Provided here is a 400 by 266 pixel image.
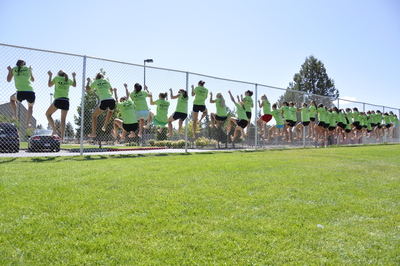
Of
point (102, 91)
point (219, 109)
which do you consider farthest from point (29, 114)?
point (219, 109)

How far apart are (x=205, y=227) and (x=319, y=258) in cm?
104

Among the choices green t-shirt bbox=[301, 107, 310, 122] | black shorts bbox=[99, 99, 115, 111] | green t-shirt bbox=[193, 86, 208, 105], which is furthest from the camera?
green t-shirt bbox=[301, 107, 310, 122]

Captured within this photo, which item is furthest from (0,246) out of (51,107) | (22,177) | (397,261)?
(51,107)

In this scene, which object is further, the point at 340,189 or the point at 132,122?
the point at 132,122

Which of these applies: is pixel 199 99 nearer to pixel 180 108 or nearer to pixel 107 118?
pixel 180 108

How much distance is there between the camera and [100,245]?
234 centimetres

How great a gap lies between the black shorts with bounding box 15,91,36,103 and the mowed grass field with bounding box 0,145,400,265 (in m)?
3.86

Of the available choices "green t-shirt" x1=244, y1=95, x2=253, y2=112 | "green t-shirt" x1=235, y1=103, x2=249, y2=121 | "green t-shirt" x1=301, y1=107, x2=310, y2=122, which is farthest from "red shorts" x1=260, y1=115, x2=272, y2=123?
"green t-shirt" x1=301, y1=107, x2=310, y2=122

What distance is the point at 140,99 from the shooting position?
9.76 m

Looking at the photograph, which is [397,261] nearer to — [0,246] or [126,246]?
[126,246]

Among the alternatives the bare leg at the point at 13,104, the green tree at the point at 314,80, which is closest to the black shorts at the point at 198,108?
the bare leg at the point at 13,104

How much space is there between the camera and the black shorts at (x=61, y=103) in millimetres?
8430

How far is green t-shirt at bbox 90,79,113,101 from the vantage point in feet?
29.0

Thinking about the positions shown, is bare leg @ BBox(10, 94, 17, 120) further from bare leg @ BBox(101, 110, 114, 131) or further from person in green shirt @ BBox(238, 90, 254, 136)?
person in green shirt @ BBox(238, 90, 254, 136)
